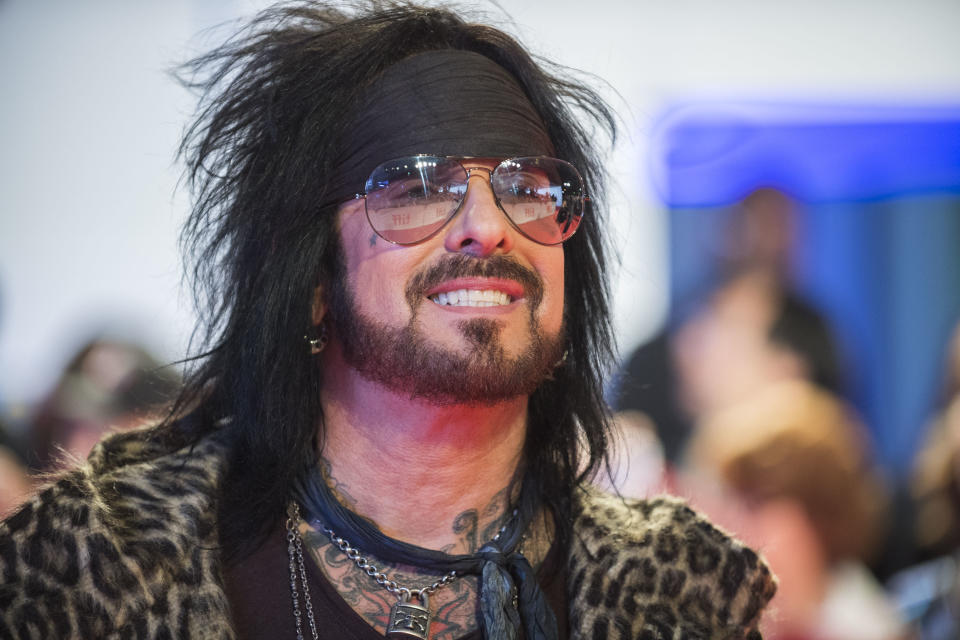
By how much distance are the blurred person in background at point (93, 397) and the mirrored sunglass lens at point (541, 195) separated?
2466 millimetres

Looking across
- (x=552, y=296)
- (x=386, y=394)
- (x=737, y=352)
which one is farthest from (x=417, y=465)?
(x=737, y=352)

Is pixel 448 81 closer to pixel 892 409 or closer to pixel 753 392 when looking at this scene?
pixel 753 392

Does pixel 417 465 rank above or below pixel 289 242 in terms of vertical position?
below

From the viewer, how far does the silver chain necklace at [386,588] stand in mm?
2316

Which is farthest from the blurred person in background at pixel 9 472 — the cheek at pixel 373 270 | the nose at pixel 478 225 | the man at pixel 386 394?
the nose at pixel 478 225

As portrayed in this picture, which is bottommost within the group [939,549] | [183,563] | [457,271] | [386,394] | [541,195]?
[939,549]

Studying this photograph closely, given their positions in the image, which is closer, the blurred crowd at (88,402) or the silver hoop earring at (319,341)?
the silver hoop earring at (319,341)

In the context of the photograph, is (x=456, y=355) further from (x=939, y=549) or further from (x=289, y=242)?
(x=939, y=549)

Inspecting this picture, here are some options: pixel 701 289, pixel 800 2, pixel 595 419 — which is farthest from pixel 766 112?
pixel 595 419

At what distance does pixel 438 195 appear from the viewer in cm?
244

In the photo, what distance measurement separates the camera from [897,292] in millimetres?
6520

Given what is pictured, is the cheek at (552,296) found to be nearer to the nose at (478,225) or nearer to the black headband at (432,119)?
the nose at (478,225)

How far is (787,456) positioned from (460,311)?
193 centimetres

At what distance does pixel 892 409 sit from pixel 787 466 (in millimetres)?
2846
